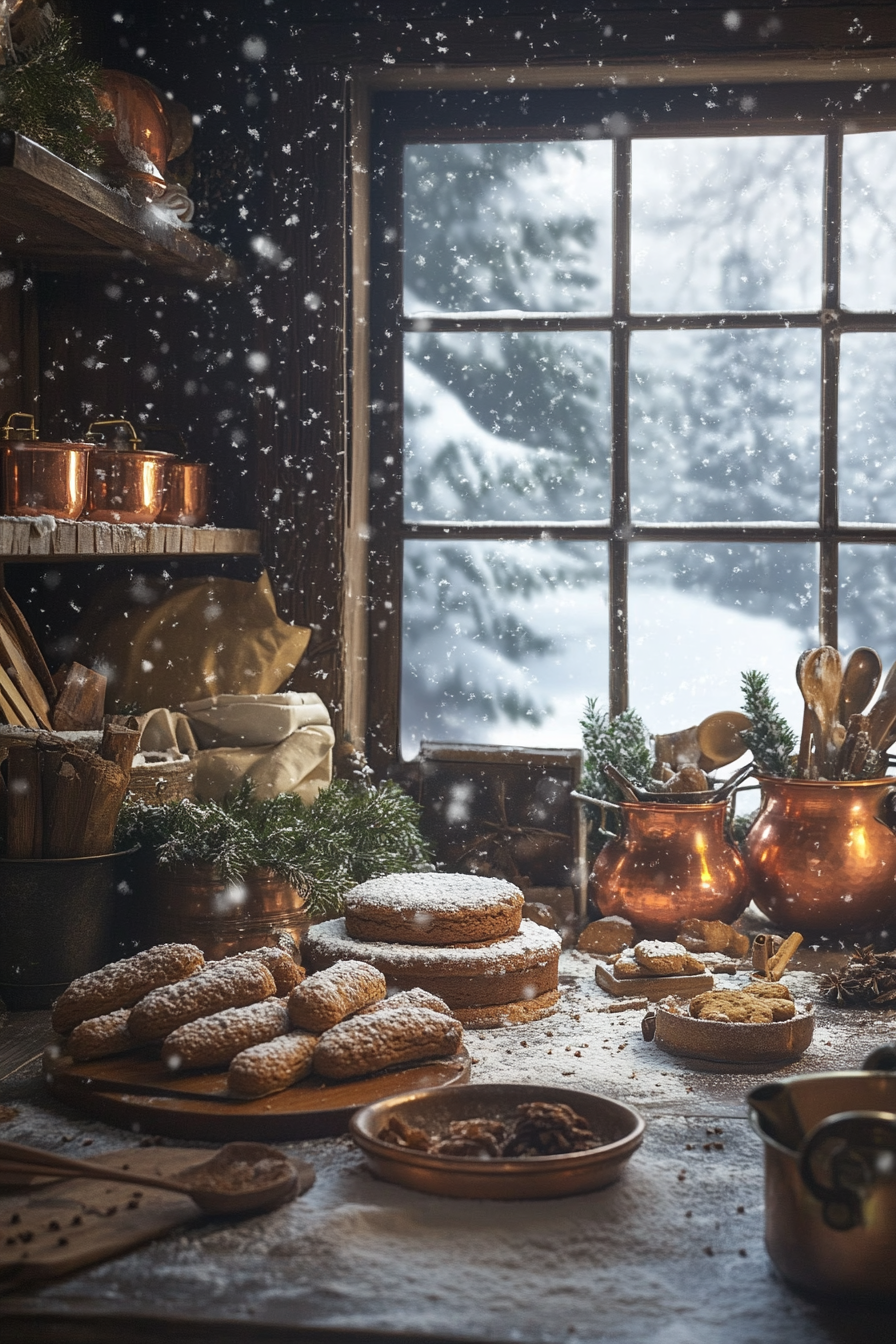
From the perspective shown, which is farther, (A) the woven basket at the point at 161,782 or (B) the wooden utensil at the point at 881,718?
(B) the wooden utensil at the point at 881,718

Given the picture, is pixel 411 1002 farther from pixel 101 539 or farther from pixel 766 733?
pixel 766 733

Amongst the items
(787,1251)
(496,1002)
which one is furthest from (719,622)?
(787,1251)

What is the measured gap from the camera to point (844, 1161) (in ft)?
2.88

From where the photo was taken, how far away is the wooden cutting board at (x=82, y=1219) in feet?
3.01

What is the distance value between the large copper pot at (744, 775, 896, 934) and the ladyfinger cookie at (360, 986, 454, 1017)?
0.71 m

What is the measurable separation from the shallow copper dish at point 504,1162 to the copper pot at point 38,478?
0.89 m

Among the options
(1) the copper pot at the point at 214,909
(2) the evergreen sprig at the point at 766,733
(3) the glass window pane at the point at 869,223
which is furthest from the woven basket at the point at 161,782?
(3) the glass window pane at the point at 869,223

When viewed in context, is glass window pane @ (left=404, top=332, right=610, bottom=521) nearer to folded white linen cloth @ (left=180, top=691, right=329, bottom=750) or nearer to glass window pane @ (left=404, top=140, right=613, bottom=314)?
glass window pane @ (left=404, top=140, right=613, bottom=314)

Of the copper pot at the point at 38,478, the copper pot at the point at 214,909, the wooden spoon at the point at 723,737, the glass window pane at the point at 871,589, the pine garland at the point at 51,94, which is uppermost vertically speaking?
the pine garland at the point at 51,94

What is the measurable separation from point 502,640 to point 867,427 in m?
0.72

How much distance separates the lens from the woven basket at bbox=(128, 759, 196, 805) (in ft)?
5.64

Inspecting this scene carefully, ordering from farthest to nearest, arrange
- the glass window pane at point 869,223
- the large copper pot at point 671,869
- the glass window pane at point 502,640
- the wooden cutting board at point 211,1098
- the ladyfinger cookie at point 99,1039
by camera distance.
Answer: the glass window pane at point 502,640, the glass window pane at point 869,223, the large copper pot at point 671,869, the ladyfinger cookie at point 99,1039, the wooden cutting board at point 211,1098

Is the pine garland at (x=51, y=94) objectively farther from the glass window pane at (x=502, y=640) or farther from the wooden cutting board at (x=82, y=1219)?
the wooden cutting board at (x=82, y=1219)

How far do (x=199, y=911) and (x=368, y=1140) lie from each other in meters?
0.62
